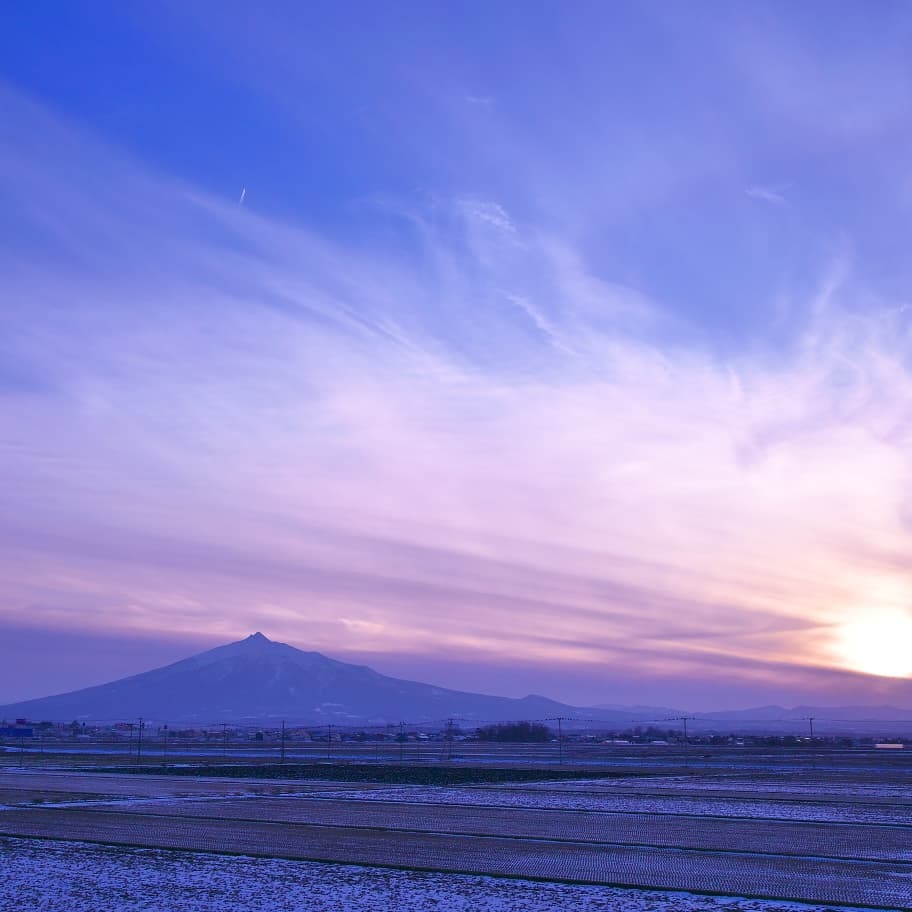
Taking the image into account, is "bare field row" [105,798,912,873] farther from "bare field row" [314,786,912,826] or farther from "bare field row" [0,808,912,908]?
"bare field row" [314,786,912,826]

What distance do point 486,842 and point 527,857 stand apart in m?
1.83

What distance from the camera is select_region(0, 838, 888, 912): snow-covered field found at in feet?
38.6

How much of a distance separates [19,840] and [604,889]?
974 centimetres

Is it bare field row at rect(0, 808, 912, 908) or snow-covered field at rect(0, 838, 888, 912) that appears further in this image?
bare field row at rect(0, 808, 912, 908)

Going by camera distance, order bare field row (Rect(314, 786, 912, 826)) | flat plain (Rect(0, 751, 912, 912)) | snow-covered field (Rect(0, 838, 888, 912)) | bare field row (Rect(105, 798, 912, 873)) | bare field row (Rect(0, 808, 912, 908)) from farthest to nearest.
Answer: bare field row (Rect(314, 786, 912, 826)) → bare field row (Rect(105, 798, 912, 873)) → bare field row (Rect(0, 808, 912, 908)) → flat plain (Rect(0, 751, 912, 912)) → snow-covered field (Rect(0, 838, 888, 912))

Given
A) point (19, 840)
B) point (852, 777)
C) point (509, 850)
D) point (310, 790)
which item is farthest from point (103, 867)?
point (852, 777)

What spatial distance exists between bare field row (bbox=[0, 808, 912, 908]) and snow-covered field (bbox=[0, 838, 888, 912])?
2.40 feet

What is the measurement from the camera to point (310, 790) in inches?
1162

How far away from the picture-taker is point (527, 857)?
15602mm

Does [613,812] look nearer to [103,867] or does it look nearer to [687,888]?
[687,888]

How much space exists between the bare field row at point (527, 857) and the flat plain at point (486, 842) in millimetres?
34

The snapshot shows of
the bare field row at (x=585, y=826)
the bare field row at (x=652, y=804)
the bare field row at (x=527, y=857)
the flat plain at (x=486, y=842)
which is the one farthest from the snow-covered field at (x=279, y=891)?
the bare field row at (x=652, y=804)

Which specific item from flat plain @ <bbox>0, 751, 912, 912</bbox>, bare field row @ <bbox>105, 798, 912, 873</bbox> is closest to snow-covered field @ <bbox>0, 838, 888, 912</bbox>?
flat plain @ <bbox>0, 751, 912, 912</bbox>

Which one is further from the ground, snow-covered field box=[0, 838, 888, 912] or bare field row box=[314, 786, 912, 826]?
snow-covered field box=[0, 838, 888, 912]
